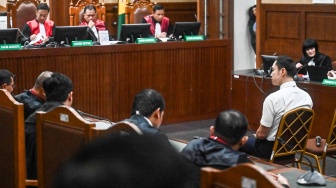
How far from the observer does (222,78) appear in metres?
7.36

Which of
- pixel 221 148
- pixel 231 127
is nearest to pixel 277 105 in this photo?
pixel 231 127

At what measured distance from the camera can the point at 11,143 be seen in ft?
10.8

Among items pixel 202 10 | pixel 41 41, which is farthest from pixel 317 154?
pixel 202 10

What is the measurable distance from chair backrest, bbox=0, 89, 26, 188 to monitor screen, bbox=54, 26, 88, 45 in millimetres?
3211

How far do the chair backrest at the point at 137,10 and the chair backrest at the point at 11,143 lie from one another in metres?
5.70

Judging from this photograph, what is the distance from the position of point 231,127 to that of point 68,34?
12.7 ft

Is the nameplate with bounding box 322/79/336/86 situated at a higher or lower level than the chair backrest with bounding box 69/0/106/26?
lower

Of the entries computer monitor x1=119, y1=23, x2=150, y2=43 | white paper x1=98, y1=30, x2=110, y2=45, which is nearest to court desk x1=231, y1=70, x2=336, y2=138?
computer monitor x1=119, y1=23, x2=150, y2=43

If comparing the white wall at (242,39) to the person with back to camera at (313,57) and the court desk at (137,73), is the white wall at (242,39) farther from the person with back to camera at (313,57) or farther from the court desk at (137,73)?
the person with back to camera at (313,57)

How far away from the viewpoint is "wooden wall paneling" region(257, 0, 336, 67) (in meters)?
7.88

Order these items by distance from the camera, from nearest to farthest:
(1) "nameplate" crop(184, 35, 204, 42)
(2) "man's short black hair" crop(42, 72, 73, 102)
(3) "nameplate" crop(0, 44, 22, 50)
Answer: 1. (2) "man's short black hair" crop(42, 72, 73, 102)
2. (3) "nameplate" crop(0, 44, 22, 50)
3. (1) "nameplate" crop(184, 35, 204, 42)

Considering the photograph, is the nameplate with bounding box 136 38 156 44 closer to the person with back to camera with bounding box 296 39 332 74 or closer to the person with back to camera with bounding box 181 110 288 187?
the person with back to camera with bounding box 296 39 332 74

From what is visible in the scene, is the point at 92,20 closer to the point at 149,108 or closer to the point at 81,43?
the point at 81,43

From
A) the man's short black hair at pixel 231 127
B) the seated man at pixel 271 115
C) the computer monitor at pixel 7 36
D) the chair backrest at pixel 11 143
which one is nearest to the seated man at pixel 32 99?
the chair backrest at pixel 11 143
